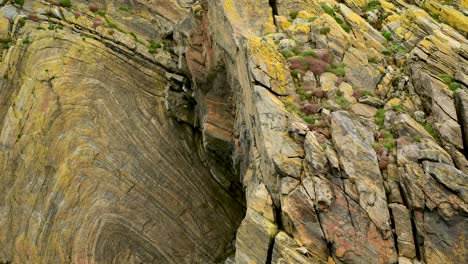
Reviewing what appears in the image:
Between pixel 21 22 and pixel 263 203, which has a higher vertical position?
pixel 263 203

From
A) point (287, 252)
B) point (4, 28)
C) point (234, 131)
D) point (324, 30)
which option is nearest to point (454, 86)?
point (324, 30)

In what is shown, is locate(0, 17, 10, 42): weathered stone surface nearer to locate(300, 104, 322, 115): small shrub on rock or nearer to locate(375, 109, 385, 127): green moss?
locate(300, 104, 322, 115): small shrub on rock

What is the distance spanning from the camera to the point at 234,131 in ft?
132

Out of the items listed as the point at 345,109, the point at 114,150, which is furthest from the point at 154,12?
the point at 345,109

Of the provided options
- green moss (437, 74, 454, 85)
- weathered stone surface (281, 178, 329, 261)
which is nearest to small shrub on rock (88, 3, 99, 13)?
weathered stone surface (281, 178, 329, 261)

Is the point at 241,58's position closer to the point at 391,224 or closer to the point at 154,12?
the point at 391,224

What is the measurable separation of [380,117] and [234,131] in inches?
497

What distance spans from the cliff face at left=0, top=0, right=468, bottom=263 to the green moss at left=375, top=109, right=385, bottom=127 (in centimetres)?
9

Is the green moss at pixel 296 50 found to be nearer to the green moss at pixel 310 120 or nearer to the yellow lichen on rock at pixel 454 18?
the green moss at pixel 310 120

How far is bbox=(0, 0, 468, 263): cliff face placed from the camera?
88.8 feet

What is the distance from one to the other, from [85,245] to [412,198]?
26751mm

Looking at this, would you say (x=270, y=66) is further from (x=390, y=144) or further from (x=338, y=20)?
(x=390, y=144)

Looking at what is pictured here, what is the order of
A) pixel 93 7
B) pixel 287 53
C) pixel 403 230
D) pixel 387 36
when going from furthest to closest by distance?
pixel 93 7
pixel 387 36
pixel 287 53
pixel 403 230

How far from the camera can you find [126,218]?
4331 centimetres
